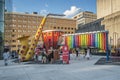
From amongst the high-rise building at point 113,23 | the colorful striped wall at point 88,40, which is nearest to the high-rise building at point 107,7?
the high-rise building at point 113,23

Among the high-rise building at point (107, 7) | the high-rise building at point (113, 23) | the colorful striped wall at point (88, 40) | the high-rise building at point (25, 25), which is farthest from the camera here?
the high-rise building at point (25, 25)

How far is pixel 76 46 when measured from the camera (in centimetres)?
3175

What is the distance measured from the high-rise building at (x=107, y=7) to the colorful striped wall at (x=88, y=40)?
34137 millimetres

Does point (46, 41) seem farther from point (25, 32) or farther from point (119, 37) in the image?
point (25, 32)

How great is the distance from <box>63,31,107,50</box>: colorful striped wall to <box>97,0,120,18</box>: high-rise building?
112 feet

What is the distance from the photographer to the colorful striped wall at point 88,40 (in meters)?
26.5

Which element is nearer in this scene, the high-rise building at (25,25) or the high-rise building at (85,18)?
the high-rise building at (25,25)

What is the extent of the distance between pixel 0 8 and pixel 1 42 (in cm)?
502

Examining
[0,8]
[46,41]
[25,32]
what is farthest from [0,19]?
[25,32]

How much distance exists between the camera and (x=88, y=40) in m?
29.1

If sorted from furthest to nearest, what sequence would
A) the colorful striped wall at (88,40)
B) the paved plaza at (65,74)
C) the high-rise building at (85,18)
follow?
the high-rise building at (85,18)
the colorful striped wall at (88,40)
the paved plaza at (65,74)

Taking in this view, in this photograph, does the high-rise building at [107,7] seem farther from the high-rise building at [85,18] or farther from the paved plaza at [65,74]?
the high-rise building at [85,18]

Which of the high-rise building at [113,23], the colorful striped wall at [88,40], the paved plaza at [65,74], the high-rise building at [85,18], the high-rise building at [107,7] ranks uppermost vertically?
the high-rise building at [85,18]

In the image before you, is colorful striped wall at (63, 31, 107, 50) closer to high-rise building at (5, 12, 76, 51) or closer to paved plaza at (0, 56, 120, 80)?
paved plaza at (0, 56, 120, 80)
